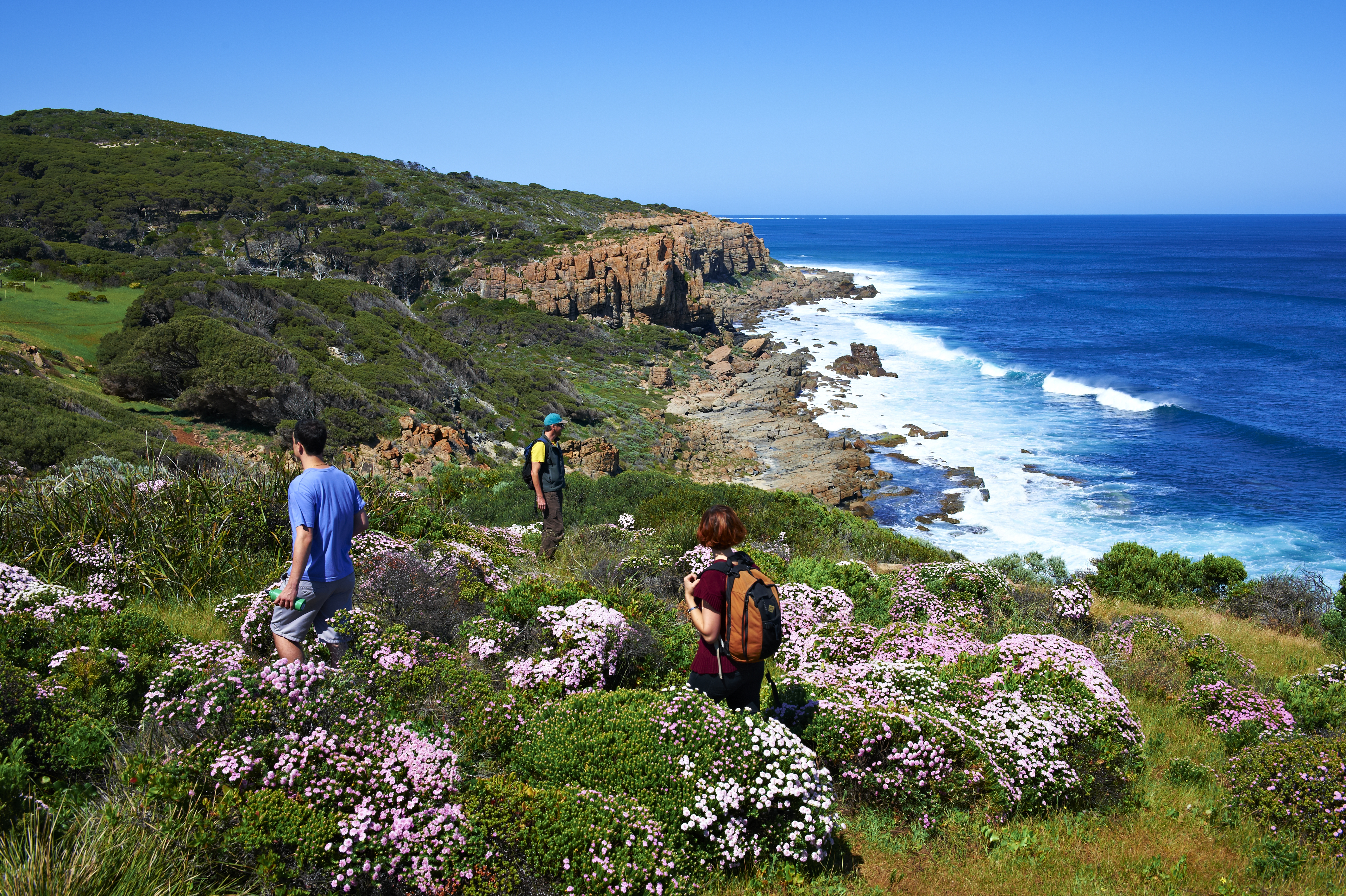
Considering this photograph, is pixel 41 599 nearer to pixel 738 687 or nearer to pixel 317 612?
pixel 317 612

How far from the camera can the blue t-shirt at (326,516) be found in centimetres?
428

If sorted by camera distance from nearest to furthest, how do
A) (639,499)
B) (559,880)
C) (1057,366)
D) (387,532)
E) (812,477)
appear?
(559,880) → (387,532) → (639,499) → (812,477) → (1057,366)

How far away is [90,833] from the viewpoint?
127 inches

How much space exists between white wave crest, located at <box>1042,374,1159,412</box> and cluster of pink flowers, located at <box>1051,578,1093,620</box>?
34127 millimetres

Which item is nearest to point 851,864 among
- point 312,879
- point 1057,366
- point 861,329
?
point 312,879

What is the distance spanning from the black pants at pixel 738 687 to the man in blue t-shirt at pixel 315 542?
2284mm

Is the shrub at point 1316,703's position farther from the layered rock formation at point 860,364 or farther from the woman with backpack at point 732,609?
the layered rock formation at point 860,364

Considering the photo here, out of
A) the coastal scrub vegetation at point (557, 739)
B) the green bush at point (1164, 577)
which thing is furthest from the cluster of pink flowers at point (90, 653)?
the green bush at point (1164, 577)

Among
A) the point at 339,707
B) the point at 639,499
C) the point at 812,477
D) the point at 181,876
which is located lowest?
the point at 812,477

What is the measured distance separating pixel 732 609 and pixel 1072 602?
21.7 feet

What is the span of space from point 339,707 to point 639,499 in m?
9.00

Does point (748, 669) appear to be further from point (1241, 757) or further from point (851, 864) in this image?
point (1241, 757)

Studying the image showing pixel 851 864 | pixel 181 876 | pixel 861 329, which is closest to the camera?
pixel 181 876

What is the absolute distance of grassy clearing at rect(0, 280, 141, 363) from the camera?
61.1 feet
